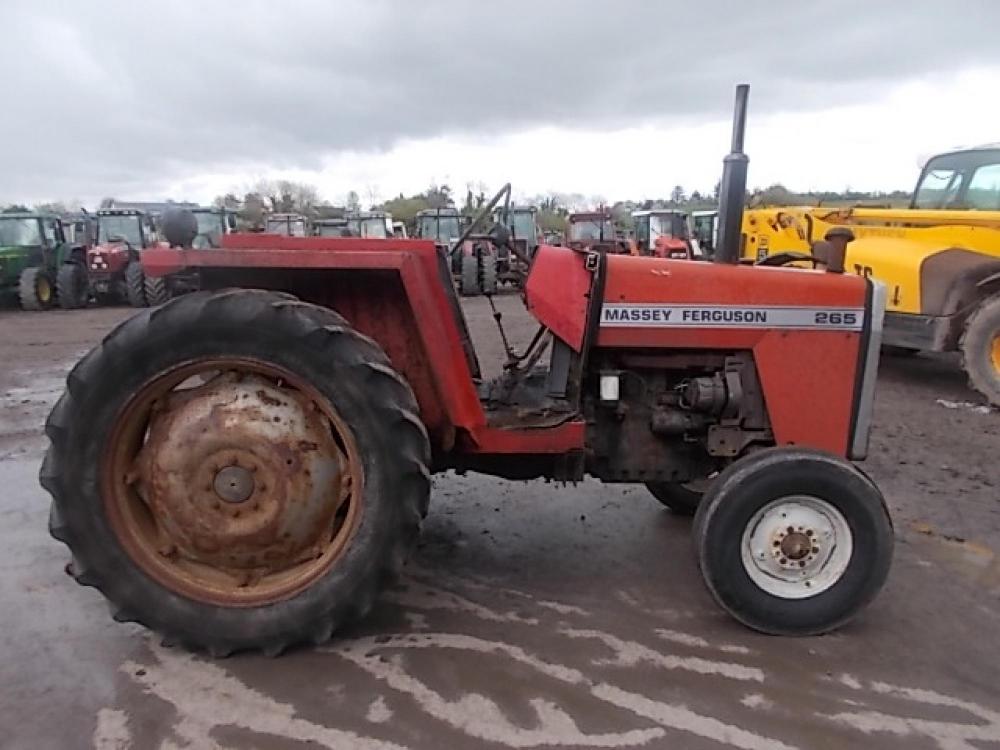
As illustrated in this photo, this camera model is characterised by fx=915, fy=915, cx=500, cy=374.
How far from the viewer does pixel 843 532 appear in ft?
11.1

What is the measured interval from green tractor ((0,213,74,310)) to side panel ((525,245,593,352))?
16.6 m

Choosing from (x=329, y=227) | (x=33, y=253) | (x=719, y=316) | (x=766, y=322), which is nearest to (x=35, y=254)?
(x=33, y=253)

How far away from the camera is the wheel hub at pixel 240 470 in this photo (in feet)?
10.5

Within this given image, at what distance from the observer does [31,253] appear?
18.5m

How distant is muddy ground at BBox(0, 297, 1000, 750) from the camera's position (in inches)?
110

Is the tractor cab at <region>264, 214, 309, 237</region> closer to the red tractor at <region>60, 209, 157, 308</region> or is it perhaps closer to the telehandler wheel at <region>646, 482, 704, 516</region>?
the red tractor at <region>60, 209, 157, 308</region>

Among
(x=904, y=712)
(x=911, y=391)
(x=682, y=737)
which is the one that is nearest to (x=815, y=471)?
(x=904, y=712)

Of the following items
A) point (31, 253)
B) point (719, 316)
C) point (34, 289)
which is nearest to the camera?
point (719, 316)

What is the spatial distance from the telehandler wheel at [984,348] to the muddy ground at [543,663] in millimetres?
3317

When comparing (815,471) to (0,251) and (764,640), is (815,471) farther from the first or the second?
(0,251)

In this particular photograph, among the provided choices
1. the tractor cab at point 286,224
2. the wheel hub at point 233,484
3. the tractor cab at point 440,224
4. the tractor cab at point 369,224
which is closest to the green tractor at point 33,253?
the tractor cab at point 286,224

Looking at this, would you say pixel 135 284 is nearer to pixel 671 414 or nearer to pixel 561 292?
pixel 561 292

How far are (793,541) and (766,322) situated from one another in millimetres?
864

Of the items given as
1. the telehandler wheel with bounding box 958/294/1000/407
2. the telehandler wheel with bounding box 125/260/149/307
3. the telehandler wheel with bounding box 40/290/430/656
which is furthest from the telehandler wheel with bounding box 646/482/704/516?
the telehandler wheel with bounding box 125/260/149/307
